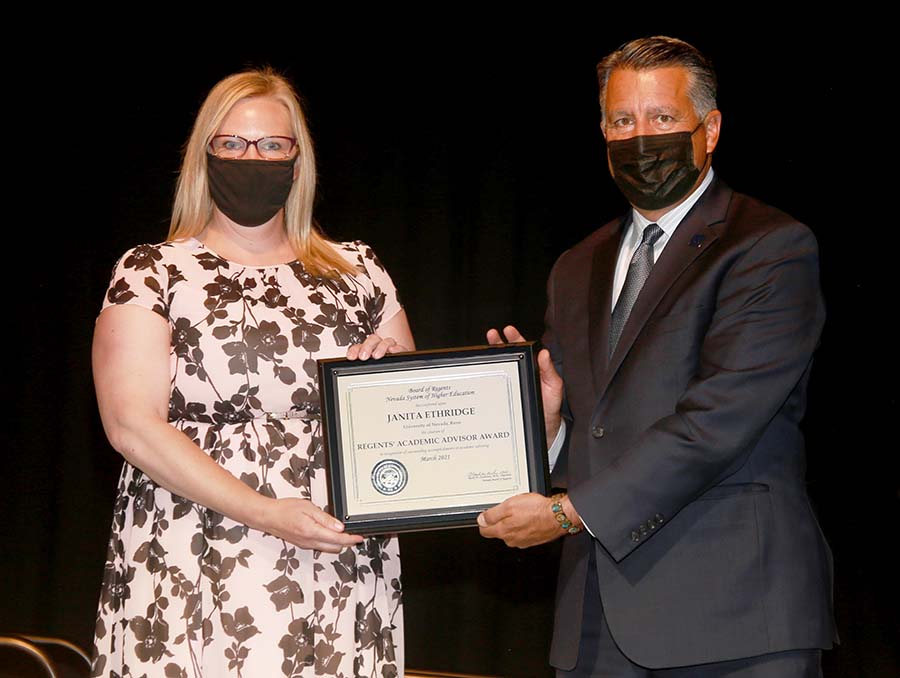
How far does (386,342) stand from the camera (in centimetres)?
228

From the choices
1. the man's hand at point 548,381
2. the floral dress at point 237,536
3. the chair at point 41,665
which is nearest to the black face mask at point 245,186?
the floral dress at point 237,536

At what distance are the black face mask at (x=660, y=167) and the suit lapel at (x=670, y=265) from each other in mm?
68

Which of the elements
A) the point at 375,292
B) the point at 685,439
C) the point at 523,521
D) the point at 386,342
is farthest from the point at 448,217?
the point at 685,439

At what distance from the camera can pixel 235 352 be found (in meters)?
2.25

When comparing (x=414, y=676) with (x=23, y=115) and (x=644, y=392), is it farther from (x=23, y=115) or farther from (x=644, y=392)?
(x=23, y=115)

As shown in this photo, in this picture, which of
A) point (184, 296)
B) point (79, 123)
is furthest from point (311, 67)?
point (184, 296)

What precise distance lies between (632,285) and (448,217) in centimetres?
184

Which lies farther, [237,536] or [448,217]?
[448,217]

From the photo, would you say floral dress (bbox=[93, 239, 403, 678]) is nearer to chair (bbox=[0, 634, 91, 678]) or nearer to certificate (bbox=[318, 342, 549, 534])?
certificate (bbox=[318, 342, 549, 534])

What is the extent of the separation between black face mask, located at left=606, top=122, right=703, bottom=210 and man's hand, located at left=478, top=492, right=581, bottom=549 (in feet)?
2.10

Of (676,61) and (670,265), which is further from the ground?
(676,61)

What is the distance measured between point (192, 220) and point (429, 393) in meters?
0.67

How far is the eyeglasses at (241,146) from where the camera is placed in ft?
7.89

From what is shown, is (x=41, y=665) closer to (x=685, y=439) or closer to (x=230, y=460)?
(x=230, y=460)
